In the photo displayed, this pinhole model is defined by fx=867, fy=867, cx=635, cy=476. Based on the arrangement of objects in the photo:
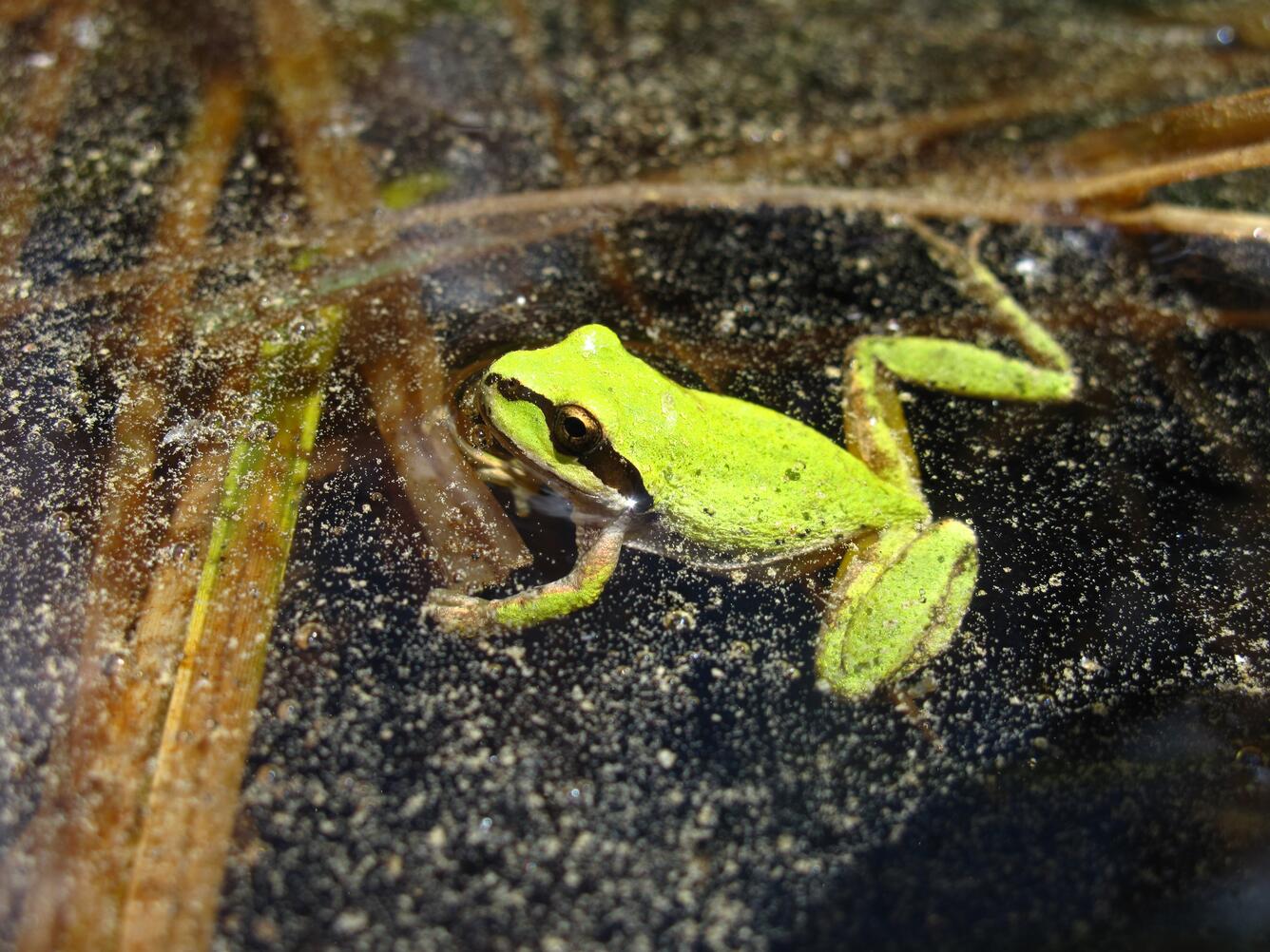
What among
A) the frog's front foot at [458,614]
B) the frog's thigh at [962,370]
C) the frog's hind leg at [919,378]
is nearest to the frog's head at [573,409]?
the frog's front foot at [458,614]

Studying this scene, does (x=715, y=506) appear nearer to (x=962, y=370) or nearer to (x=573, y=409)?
(x=573, y=409)

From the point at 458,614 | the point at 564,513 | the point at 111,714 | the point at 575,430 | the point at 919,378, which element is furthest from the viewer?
the point at 919,378

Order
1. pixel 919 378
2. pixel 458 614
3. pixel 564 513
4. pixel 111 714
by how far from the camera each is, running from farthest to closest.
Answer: pixel 919 378 → pixel 564 513 → pixel 458 614 → pixel 111 714

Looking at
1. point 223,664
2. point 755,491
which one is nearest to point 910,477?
point 755,491

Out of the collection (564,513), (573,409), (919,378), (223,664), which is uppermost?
(573,409)

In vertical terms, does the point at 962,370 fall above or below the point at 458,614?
below

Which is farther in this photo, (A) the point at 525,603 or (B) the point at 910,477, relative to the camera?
(B) the point at 910,477

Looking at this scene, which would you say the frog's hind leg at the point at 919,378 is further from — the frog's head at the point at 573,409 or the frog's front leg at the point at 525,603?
the frog's front leg at the point at 525,603
